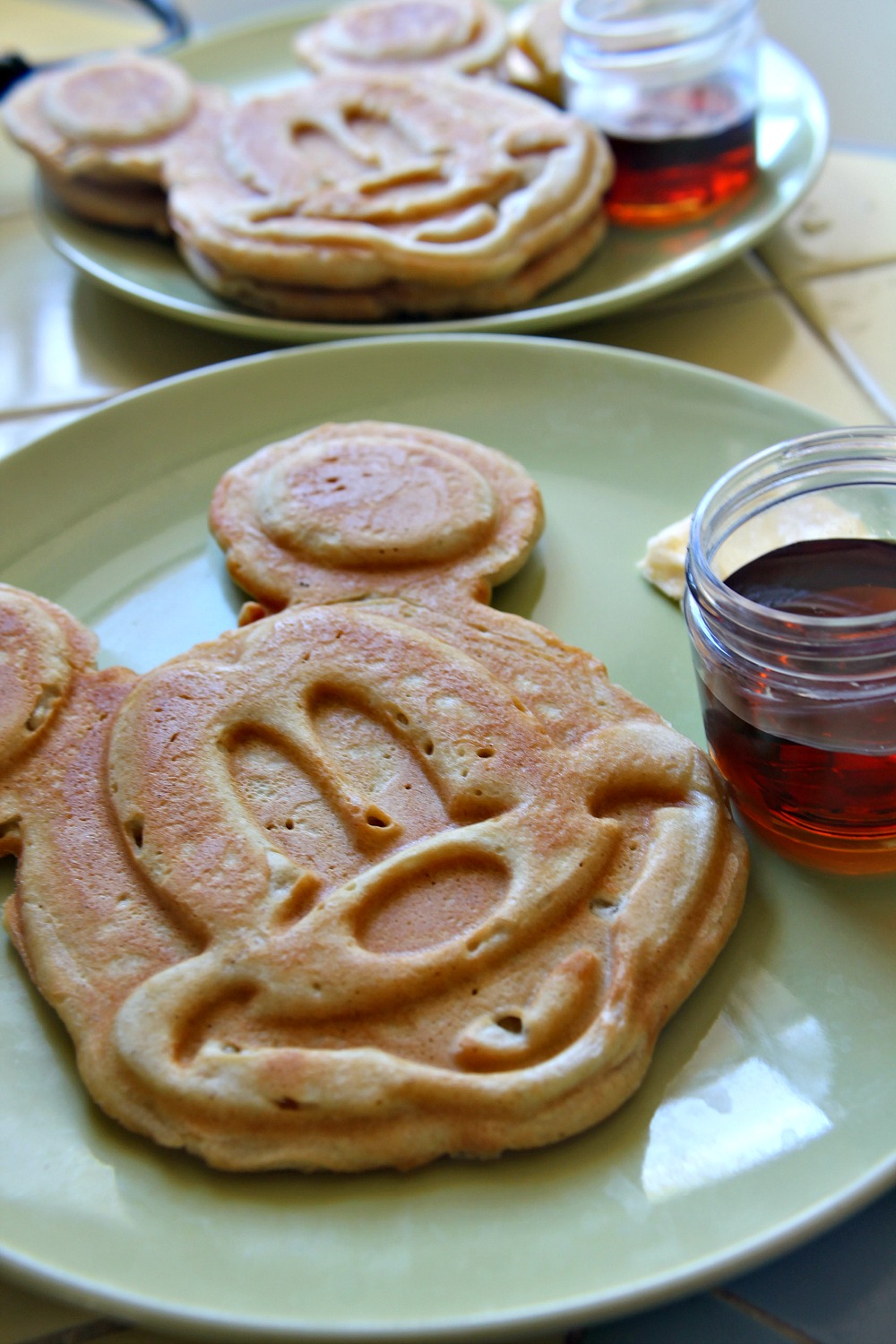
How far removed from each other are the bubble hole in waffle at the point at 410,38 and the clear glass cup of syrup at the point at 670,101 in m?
0.22

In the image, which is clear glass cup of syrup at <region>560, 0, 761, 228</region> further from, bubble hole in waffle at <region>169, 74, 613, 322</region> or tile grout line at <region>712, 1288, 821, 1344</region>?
tile grout line at <region>712, 1288, 821, 1344</region>

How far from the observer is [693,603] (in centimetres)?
95

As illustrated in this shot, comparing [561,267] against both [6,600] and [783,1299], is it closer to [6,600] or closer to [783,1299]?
[6,600]

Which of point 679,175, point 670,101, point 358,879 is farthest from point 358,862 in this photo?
point 670,101

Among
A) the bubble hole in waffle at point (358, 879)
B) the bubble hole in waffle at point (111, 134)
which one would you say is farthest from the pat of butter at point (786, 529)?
the bubble hole in waffle at point (111, 134)

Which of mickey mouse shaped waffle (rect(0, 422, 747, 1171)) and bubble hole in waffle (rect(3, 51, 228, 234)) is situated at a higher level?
bubble hole in waffle (rect(3, 51, 228, 234))

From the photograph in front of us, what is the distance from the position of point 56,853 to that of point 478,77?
1.41m

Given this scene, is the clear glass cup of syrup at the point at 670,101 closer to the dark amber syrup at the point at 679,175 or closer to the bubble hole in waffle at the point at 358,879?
the dark amber syrup at the point at 679,175

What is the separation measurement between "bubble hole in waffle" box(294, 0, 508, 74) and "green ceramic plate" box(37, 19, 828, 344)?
417mm

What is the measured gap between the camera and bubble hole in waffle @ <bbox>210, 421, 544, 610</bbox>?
111cm

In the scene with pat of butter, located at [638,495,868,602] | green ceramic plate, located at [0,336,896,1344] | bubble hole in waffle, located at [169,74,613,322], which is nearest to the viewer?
green ceramic plate, located at [0,336,896,1344]

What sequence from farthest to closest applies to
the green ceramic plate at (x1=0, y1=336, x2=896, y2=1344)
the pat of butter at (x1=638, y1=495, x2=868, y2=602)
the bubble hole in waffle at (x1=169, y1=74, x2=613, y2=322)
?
the bubble hole in waffle at (x1=169, y1=74, x2=613, y2=322), the pat of butter at (x1=638, y1=495, x2=868, y2=602), the green ceramic plate at (x1=0, y1=336, x2=896, y2=1344)

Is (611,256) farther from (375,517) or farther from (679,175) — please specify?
(375,517)

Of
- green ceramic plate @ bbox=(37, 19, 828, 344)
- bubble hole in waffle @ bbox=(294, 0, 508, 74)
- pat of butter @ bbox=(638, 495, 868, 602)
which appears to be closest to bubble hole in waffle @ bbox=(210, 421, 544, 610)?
pat of butter @ bbox=(638, 495, 868, 602)
